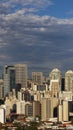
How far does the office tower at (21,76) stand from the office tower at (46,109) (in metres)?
12.7

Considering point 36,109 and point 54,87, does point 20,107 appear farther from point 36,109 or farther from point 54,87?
point 54,87

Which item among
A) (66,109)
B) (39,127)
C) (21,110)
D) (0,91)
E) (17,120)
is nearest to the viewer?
(39,127)

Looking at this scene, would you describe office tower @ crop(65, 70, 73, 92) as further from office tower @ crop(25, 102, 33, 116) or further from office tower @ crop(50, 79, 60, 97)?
office tower @ crop(25, 102, 33, 116)

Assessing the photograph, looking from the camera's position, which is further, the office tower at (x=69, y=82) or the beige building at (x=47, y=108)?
the office tower at (x=69, y=82)

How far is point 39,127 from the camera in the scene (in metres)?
29.7

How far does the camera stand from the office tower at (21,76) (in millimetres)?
50344

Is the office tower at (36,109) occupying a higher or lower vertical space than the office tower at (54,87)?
lower

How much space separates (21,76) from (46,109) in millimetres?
15350

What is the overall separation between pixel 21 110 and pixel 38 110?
1630 millimetres

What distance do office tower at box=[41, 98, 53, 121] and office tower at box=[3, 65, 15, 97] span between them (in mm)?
11087

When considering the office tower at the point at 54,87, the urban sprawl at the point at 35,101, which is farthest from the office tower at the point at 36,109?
the office tower at the point at 54,87

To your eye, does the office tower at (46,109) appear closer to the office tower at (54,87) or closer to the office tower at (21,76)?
the office tower at (54,87)

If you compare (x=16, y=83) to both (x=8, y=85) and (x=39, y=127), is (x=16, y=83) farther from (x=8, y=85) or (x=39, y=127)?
(x=39, y=127)

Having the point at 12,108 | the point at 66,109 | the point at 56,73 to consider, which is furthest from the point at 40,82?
the point at 66,109
